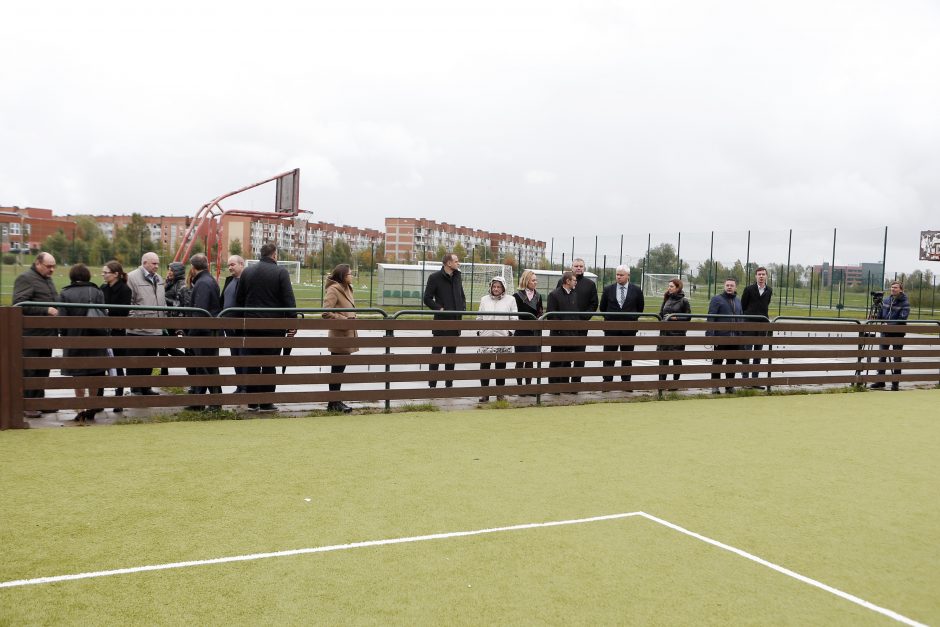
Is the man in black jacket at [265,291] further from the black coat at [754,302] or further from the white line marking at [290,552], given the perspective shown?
the black coat at [754,302]

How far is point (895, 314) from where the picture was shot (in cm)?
1333

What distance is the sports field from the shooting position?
3.50 metres

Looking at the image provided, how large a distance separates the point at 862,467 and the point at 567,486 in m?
2.82

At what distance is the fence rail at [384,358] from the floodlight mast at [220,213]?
13.5 meters

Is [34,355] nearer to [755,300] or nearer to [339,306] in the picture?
[339,306]

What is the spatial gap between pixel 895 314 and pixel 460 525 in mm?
11522

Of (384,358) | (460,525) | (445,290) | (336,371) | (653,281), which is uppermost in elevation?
(653,281)

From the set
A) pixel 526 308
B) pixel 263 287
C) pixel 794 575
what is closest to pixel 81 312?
pixel 263 287

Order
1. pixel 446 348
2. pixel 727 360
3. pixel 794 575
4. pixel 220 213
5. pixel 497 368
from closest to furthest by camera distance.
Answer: pixel 794 575 < pixel 446 348 < pixel 497 368 < pixel 727 360 < pixel 220 213

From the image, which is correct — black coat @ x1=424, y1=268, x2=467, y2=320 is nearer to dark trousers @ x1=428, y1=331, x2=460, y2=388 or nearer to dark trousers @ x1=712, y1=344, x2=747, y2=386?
dark trousers @ x1=428, y1=331, x2=460, y2=388

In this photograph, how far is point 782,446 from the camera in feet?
24.2

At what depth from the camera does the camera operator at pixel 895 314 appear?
1251 centimetres

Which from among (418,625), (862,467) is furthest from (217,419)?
(862,467)

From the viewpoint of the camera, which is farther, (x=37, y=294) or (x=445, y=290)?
(x=445, y=290)
